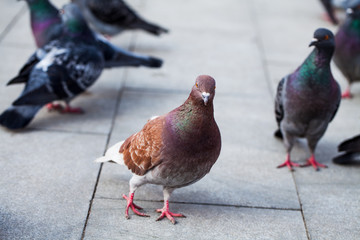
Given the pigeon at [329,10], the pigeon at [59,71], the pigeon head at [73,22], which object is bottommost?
the pigeon at [329,10]

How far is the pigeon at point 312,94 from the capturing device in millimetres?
4707

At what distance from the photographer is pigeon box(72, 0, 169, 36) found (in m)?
7.51

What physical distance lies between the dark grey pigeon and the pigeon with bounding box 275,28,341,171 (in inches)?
16.6

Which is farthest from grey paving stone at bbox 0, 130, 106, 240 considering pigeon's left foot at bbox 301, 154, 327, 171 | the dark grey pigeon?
the dark grey pigeon

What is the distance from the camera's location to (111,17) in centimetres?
758

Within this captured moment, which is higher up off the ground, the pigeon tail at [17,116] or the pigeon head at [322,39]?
the pigeon head at [322,39]

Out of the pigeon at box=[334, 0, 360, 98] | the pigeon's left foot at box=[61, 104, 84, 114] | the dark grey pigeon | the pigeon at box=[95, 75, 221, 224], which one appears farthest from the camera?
the pigeon at box=[334, 0, 360, 98]

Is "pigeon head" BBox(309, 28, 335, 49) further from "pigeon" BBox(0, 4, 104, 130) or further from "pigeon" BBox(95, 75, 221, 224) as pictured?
"pigeon" BBox(0, 4, 104, 130)

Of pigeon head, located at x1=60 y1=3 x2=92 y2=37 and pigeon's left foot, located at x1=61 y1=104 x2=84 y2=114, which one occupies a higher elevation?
pigeon head, located at x1=60 y1=3 x2=92 y2=37

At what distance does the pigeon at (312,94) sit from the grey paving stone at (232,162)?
1.74 feet

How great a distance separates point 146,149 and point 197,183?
43.2 inches

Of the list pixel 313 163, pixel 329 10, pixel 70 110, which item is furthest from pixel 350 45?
pixel 70 110

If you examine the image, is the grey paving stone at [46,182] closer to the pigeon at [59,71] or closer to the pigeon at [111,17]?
the pigeon at [59,71]

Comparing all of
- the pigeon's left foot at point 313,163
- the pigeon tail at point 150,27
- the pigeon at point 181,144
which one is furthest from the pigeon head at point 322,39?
the pigeon tail at point 150,27
